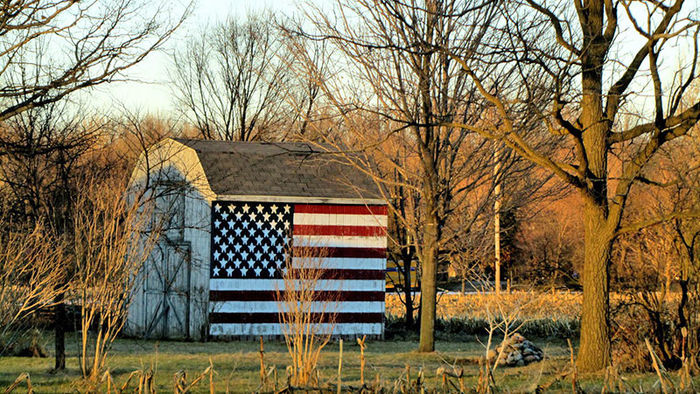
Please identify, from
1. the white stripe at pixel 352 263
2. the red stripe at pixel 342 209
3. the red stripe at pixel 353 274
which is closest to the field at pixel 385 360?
the red stripe at pixel 353 274

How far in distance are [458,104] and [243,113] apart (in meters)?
24.9

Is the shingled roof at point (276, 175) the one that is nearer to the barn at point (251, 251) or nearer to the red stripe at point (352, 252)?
the barn at point (251, 251)

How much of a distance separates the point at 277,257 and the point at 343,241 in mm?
1561

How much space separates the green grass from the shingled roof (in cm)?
344

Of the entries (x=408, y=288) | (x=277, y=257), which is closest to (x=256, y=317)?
(x=277, y=257)

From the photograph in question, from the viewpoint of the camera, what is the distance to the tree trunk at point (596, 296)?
10938mm

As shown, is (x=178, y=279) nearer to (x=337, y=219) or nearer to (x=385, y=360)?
(x=337, y=219)

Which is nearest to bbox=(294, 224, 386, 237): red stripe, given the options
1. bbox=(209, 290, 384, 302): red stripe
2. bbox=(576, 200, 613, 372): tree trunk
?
bbox=(209, 290, 384, 302): red stripe

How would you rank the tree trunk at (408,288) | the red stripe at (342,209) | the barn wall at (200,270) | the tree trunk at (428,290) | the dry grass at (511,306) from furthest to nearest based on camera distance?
the dry grass at (511,306)
the tree trunk at (408,288)
the red stripe at (342,209)
the barn wall at (200,270)
the tree trunk at (428,290)

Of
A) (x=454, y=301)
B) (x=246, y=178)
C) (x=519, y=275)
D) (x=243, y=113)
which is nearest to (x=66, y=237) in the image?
(x=246, y=178)

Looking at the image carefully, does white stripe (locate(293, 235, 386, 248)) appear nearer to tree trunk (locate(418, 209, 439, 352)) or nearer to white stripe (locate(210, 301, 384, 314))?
white stripe (locate(210, 301, 384, 314))

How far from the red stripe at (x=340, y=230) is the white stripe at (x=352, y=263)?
583mm

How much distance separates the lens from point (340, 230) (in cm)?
1878

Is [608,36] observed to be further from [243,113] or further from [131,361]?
[243,113]
